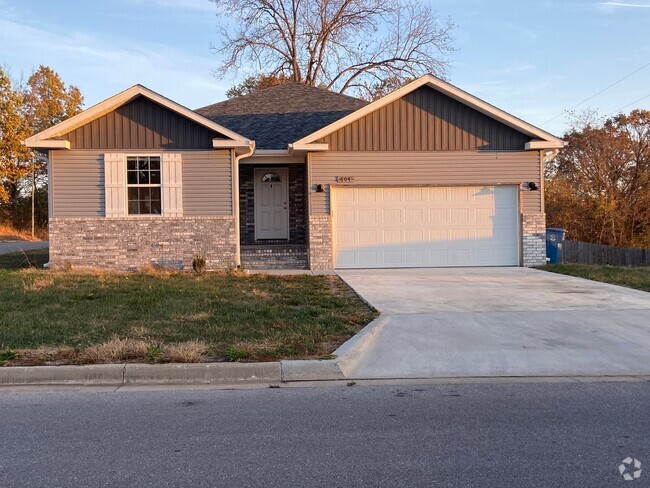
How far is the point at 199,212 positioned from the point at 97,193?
2639mm

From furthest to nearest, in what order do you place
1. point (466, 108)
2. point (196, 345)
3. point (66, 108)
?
point (66, 108) < point (466, 108) < point (196, 345)

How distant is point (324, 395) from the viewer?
5418mm

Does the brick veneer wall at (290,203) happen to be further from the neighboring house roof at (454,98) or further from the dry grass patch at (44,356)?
the dry grass patch at (44,356)

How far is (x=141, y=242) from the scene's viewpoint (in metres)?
14.8

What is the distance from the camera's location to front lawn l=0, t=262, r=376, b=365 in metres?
6.28

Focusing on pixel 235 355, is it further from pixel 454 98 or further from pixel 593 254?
pixel 593 254

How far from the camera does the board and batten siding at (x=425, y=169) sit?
1538 cm

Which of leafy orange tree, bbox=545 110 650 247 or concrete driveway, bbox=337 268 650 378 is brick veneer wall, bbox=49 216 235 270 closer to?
concrete driveway, bbox=337 268 650 378

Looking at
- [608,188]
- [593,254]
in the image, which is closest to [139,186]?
[593,254]

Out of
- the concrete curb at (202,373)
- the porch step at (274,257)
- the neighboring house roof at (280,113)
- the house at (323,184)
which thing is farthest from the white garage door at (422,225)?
the concrete curb at (202,373)

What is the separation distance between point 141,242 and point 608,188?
75.2 feet

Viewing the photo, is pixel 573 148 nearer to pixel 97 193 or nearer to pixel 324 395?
pixel 97 193

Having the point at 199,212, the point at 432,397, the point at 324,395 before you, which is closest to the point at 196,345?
the point at 324,395

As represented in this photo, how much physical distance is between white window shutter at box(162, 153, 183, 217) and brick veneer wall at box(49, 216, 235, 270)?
261 millimetres
